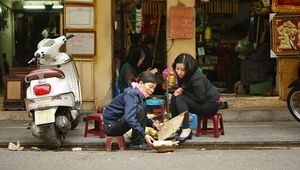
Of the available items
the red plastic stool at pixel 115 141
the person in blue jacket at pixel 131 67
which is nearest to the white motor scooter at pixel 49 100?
the red plastic stool at pixel 115 141

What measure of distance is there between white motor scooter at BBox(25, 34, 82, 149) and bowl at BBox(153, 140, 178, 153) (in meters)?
1.45

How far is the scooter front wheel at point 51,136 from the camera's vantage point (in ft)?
26.8

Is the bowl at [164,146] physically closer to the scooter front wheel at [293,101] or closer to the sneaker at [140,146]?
the sneaker at [140,146]

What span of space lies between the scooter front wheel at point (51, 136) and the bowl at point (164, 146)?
153cm

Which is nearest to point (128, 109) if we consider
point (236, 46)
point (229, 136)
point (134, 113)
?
point (134, 113)

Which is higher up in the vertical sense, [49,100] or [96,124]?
[49,100]

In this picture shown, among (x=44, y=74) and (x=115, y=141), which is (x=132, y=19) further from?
(x=115, y=141)

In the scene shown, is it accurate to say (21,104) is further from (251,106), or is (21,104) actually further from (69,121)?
(251,106)

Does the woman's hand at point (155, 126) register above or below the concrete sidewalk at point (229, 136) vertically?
above

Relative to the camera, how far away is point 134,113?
7.76m

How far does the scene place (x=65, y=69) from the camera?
922cm

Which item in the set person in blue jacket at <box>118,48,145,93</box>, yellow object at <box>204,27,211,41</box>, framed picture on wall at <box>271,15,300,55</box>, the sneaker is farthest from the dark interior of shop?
the sneaker

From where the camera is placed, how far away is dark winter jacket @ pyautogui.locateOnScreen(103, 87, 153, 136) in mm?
7699

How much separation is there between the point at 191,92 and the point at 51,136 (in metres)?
2.30
